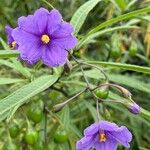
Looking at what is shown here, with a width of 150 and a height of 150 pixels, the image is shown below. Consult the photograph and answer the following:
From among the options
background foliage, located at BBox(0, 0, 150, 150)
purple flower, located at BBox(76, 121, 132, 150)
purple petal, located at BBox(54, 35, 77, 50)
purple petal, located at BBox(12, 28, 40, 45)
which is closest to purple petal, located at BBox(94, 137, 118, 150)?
purple flower, located at BBox(76, 121, 132, 150)

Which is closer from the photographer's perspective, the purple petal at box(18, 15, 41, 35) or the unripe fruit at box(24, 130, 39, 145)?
the purple petal at box(18, 15, 41, 35)

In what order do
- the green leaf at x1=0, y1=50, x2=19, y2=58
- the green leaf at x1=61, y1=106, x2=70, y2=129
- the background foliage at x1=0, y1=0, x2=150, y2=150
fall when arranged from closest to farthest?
the green leaf at x1=0, y1=50, x2=19, y2=58 < the background foliage at x1=0, y1=0, x2=150, y2=150 < the green leaf at x1=61, y1=106, x2=70, y2=129

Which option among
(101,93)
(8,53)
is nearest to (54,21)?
(8,53)

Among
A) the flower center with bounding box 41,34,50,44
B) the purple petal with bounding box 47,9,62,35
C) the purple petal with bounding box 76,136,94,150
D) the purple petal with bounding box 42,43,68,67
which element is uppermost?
the purple petal with bounding box 47,9,62,35

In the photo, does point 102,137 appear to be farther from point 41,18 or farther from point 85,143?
point 41,18

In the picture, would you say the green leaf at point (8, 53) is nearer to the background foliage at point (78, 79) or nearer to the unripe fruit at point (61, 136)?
the background foliage at point (78, 79)

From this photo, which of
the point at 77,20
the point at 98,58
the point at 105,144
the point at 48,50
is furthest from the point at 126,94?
the point at 98,58

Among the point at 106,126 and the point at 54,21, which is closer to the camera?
the point at 106,126

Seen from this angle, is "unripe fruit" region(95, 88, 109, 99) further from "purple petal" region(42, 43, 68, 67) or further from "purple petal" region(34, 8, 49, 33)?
"purple petal" region(34, 8, 49, 33)
